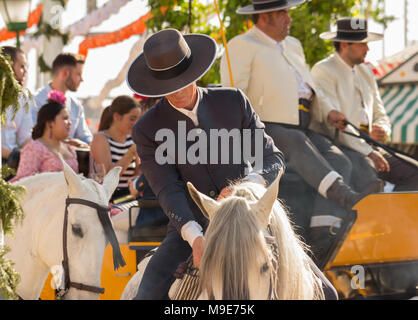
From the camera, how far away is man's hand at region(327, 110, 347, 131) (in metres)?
5.48

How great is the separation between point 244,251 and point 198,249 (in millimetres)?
395

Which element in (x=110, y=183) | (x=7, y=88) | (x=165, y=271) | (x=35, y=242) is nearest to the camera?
(x=7, y=88)

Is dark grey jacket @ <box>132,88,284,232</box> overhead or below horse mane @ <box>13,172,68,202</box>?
overhead

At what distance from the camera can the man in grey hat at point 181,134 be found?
342 cm

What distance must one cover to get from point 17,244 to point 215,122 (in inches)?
68.4

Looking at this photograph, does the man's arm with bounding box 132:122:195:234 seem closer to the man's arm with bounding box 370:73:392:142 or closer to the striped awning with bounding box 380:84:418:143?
the man's arm with bounding box 370:73:392:142

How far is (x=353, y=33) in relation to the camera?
625cm

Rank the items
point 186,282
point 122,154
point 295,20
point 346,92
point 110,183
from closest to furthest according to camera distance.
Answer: point 186,282
point 110,183
point 346,92
point 122,154
point 295,20

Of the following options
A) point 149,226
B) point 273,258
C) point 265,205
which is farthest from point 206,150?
point 149,226

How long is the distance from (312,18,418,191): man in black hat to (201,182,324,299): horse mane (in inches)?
110

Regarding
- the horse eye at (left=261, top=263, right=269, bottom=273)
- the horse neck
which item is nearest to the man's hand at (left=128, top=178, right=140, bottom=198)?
the horse neck

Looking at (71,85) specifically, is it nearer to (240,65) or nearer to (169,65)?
(240,65)
